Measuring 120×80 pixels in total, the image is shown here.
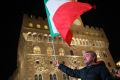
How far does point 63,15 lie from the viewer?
7.64m

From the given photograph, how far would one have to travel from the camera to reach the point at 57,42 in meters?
33.6

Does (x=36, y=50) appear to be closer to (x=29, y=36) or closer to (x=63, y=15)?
(x=29, y=36)

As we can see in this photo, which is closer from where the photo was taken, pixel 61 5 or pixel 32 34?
pixel 61 5

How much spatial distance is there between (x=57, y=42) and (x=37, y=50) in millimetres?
4064

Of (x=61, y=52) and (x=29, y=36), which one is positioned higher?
(x=29, y=36)

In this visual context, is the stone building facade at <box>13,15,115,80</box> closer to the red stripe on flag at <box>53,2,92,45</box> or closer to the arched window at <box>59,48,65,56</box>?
the arched window at <box>59,48,65,56</box>

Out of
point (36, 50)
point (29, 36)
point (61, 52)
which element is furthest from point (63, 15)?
point (61, 52)

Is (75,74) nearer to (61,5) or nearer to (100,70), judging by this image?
(100,70)

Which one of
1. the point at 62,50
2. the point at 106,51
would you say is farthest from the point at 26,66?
the point at 106,51

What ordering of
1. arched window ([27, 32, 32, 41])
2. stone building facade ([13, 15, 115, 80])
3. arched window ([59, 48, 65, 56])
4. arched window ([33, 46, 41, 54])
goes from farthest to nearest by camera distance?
1. arched window ([59, 48, 65, 56])
2. arched window ([27, 32, 32, 41])
3. arched window ([33, 46, 41, 54])
4. stone building facade ([13, 15, 115, 80])

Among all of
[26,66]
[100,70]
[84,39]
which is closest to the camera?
[100,70]

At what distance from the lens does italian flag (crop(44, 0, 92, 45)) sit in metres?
7.35

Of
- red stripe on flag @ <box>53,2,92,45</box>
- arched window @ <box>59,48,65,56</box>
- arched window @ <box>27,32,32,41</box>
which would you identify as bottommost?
red stripe on flag @ <box>53,2,92,45</box>

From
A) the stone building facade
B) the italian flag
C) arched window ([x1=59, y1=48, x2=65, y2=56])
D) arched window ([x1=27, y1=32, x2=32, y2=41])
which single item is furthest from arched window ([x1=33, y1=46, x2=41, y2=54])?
the italian flag
